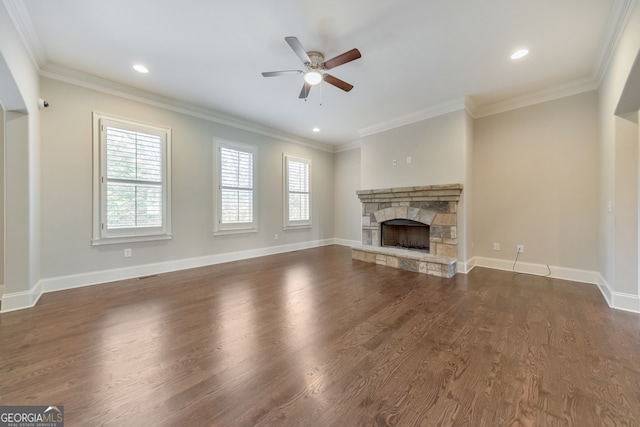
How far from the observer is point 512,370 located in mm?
1584

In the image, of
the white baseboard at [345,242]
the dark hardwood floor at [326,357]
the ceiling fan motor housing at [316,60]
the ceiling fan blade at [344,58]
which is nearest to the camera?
the dark hardwood floor at [326,357]

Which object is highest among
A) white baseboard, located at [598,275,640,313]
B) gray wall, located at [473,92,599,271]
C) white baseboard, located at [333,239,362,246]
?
gray wall, located at [473,92,599,271]

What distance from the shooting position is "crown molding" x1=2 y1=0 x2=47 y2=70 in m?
2.07

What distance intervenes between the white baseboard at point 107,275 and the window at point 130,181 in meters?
0.46

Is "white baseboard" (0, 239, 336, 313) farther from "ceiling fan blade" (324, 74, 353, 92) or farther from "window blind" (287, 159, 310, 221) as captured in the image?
"ceiling fan blade" (324, 74, 353, 92)

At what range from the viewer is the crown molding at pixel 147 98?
3.10 metres

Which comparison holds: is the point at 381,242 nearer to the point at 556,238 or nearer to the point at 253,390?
the point at 556,238

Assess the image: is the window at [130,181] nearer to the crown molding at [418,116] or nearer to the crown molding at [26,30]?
the crown molding at [26,30]

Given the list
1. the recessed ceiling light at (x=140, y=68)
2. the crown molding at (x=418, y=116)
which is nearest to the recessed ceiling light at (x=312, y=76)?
the recessed ceiling light at (x=140, y=68)

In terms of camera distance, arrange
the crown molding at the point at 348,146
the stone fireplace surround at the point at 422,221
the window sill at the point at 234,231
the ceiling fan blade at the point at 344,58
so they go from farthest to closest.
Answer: the crown molding at the point at 348,146 < the window sill at the point at 234,231 < the stone fireplace surround at the point at 422,221 < the ceiling fan blade at the point at 344,58

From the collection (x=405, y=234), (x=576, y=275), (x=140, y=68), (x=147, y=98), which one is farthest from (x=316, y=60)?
(x=576, y=275)

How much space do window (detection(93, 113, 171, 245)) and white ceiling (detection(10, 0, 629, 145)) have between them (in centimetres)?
71

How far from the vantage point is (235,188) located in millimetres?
4844

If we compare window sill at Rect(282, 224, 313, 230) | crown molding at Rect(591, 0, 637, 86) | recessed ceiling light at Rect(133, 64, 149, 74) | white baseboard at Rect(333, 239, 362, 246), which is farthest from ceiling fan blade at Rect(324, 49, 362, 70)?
white baseboard at Rect(333, 239, 362, 246)
